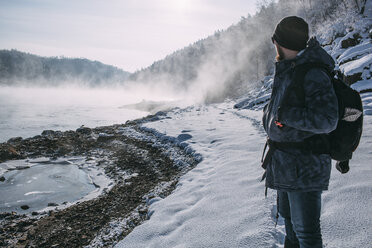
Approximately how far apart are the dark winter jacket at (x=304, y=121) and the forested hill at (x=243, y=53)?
32403 millimetres

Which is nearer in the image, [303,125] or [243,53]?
[303,125]

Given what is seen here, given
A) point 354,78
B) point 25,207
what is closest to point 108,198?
point 25,207

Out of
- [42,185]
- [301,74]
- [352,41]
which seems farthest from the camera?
[352,41]

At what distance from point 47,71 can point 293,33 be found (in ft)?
621

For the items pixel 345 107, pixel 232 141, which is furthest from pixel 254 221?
pixel 232 141

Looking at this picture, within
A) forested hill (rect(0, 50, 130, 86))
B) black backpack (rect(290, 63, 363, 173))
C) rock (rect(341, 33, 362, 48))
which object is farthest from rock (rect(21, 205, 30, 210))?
forested hill (rect(0, 50, 130, 86))

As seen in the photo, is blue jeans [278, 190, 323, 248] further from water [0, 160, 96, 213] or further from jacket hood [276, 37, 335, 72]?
water [0, 160, 96, 213]

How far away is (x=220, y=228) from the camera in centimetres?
325

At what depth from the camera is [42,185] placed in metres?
7.39

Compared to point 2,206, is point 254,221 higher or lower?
higher

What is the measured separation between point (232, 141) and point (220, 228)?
599 cm

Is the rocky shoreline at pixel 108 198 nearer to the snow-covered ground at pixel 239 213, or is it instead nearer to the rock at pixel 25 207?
the rock at pixel 25 207

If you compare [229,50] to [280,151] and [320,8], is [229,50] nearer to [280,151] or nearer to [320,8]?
[320,8]

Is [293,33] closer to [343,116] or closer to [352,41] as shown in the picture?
[343,116]
